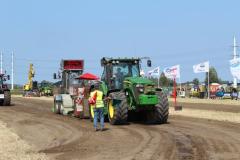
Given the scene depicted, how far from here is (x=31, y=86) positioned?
257 ft

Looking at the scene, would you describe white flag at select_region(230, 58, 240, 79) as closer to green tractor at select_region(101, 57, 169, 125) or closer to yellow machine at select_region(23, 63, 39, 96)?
green tractor at select_region(101, 57, 169, 125)

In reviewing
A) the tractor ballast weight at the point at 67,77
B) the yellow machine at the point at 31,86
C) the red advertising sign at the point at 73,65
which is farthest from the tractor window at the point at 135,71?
the yellow machine at the point at 31,86

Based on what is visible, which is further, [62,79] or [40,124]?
[62,79]

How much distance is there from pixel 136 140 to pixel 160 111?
534cm

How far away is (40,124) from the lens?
22297 mm

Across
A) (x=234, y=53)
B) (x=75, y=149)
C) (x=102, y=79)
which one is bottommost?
(x=75, y=149)

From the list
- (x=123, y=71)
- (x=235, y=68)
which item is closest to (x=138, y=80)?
(x=123, y=71)

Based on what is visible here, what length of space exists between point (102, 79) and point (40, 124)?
3322mm

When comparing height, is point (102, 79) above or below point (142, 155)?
above

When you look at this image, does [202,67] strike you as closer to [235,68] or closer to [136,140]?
[235,68]

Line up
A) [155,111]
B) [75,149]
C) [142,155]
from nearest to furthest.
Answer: [142,155] < [75,149] < [155,111]

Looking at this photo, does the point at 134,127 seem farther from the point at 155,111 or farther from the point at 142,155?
the point at 142,155

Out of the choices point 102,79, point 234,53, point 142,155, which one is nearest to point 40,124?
point 102,79

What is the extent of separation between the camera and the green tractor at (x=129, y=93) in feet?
68.0
